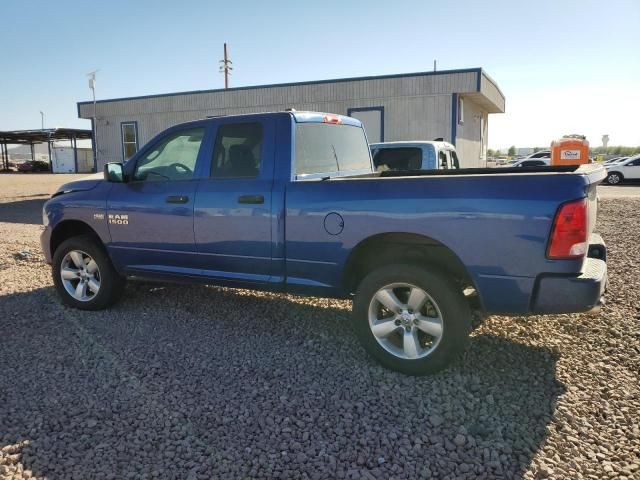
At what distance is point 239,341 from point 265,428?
1.49m

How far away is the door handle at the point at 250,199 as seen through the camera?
4.30m

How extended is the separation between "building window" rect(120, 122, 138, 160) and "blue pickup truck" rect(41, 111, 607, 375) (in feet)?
57.5

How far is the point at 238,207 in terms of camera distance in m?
4.41

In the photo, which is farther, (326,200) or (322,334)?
A: (322,334)

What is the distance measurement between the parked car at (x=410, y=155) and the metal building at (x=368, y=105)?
8.48 meters

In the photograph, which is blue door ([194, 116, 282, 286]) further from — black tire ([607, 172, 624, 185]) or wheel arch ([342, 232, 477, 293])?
black tire ([607, 172, 624, 185])

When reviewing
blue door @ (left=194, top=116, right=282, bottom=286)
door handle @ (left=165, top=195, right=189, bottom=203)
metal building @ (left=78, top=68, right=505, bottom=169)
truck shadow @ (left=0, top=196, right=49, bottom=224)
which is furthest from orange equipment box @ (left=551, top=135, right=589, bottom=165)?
truck shadow @ (left=0, top=196, right=49, bottom=224)

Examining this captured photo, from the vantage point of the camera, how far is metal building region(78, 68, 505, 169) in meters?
16.8

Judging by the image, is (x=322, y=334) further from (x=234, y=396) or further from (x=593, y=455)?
(x=593, y=455)

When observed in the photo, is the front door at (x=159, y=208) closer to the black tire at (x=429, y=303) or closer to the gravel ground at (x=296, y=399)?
the gravel ground at (x=296, y=399)

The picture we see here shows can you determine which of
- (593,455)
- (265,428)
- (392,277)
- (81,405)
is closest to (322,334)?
(392,277)

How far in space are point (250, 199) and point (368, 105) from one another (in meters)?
14.3

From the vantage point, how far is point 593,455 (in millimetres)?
2834

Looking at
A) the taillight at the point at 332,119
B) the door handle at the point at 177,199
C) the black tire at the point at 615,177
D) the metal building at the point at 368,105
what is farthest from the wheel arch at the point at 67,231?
the black tire at the point at 615,177
